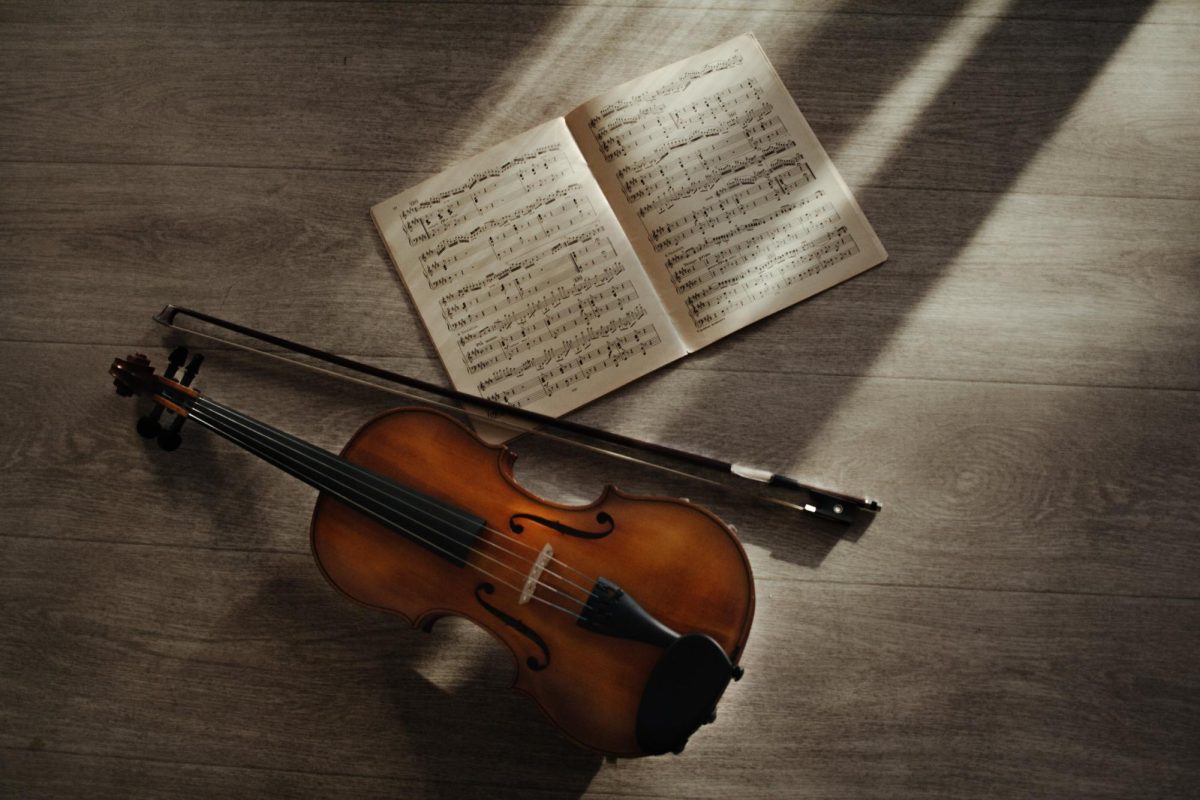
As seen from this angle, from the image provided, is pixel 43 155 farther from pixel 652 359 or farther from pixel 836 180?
pixel 836 180

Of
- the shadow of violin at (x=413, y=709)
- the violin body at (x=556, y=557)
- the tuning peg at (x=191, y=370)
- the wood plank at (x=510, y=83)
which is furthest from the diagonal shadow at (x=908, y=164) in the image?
the tuning peg at (x=191, y=370)

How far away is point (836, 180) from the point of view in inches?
48.7

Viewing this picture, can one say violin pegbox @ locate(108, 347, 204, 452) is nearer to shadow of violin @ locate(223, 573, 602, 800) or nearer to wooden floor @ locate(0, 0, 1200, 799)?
wooden floor @ locate(0, 0, 1200, 799)

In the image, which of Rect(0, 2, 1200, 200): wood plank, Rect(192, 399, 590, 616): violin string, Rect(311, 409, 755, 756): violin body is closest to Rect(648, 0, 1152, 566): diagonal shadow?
Rect(0, 2, 1200, 200): wood plank

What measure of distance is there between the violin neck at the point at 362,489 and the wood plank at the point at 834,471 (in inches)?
5.5

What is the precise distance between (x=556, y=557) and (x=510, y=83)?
2.62 feet

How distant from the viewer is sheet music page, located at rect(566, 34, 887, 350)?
1.21 meters

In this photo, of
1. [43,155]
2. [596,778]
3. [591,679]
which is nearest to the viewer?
[591,679]

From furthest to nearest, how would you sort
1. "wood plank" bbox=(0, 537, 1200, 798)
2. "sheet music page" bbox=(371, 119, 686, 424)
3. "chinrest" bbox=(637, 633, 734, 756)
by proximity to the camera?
"sheet music page" bbox=(371, 119, 686, 424) < "wood plank" bbox=(0, 537, 1200, 798) < "chinrest" bbox=(637, 633, 734, 756)

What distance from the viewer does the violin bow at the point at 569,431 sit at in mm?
1113

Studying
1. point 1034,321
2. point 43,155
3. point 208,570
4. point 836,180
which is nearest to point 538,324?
point 836,180

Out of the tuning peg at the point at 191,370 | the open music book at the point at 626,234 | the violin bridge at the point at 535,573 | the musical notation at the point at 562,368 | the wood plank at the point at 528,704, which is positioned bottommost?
the wood plank at the point at 528,704

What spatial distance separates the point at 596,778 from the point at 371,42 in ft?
4.04

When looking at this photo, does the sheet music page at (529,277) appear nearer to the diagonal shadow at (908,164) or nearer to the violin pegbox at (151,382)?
the diagonal shadow at (908,164)
